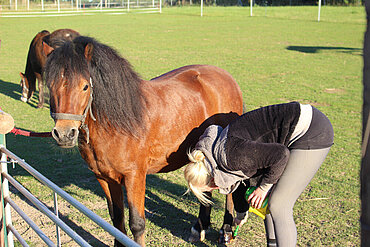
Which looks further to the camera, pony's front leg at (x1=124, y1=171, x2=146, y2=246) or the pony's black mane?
pony's front leg at (x1=124, y1=171, x2=146, y2=246)

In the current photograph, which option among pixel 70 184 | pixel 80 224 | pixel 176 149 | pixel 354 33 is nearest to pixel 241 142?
pixel 176 149

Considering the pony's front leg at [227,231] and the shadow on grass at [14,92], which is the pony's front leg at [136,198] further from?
the shadow on grass at [14,92]

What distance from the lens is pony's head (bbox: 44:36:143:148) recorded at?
2.74m

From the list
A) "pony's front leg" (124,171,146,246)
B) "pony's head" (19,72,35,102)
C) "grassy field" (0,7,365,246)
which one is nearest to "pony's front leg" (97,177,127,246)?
"pony's front leg" (124,171,146,246)

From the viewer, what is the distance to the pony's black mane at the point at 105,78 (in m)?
2.77

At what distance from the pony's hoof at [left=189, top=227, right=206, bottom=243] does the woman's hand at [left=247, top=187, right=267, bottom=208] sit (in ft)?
3.69

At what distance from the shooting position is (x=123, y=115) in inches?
122

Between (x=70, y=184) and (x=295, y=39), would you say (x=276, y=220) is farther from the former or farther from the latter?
(x=295, y=39)

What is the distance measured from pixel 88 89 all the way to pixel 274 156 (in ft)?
4.88

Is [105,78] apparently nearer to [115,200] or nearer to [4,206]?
[115,200]

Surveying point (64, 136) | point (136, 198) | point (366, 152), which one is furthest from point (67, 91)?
point (366, 152)

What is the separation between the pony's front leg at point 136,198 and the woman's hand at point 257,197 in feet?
3.27

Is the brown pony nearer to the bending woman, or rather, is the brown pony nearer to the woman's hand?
the bending woman

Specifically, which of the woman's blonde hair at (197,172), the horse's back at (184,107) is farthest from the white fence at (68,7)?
the woman's blonde hair at (197,172)
